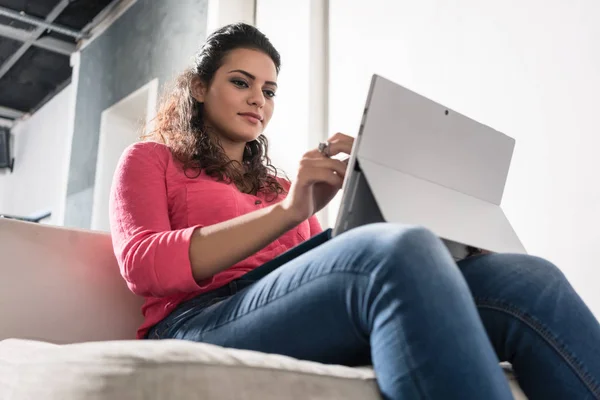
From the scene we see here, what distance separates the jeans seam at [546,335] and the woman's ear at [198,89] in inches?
26.9

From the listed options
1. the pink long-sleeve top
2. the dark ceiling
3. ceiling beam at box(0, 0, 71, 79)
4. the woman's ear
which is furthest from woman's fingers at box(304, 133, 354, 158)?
ceiling beam at box(0, 0, 71, 79)

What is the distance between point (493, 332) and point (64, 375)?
1.67 feet

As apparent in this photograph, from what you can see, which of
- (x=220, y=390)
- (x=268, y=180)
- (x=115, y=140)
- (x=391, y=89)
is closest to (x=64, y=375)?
(x=220, y=390)

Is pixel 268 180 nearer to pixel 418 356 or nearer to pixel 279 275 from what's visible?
pixel 279 275

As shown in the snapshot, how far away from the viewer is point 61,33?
12.5 ft

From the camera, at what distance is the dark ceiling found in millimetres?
3473

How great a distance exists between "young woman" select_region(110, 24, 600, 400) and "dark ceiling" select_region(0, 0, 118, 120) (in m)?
2.64

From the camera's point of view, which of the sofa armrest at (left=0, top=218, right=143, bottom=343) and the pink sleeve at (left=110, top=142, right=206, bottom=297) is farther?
the sofa armrest at (left=0, top=218, right=143, bottom=343)

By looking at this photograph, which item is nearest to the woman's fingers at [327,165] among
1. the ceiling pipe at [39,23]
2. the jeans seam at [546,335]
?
the jeans seam at [546,335]

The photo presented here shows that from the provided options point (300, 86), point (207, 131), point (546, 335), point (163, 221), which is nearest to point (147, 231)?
point (163, 221)

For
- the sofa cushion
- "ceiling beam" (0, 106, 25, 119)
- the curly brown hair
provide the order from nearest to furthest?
the sofa cushion → the curly brown hair → "ceiling beam" (0, 106, 25, 119)

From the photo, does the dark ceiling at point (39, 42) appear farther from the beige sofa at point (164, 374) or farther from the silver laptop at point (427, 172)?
the beige sofa at point (164, 374)

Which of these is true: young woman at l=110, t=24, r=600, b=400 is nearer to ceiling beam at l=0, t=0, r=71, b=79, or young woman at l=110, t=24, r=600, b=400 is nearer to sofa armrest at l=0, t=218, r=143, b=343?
sofa armrest at l=0, t=218, r=143, b=343

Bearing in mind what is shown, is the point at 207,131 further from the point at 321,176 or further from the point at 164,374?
the point at 164,374
